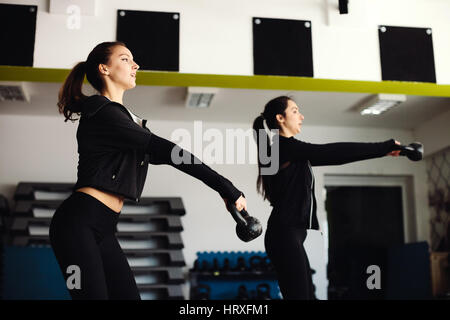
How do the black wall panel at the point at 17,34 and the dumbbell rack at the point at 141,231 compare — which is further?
the dumbbell rack at the point at 141,231

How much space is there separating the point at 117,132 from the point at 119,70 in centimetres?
37

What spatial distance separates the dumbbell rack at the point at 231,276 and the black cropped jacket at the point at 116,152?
405cm

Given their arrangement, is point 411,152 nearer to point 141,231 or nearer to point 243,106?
point 243,106

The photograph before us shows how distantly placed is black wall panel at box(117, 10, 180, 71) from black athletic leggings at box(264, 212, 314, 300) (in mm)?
2341

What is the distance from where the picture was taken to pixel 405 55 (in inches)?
180

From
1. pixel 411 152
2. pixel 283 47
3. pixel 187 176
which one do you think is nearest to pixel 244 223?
pixel 411 152

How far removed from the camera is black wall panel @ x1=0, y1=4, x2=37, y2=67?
4.11m

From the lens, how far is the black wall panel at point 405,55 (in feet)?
14.9

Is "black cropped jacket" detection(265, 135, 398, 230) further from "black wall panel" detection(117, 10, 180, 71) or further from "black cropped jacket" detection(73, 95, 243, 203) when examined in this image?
"black wall panel" detection(117, 10, 180, 71)

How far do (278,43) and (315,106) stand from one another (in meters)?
1.61

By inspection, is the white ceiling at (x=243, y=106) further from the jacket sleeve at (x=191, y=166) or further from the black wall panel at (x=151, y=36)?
the jacket sleeve at (x=191, y=166)

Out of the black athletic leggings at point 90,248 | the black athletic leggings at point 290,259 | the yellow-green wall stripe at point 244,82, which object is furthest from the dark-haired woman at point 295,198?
the yellow-green wall stripe at point 244,82

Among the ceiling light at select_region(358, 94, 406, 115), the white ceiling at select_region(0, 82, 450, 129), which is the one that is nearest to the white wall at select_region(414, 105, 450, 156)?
the white ceiling at select_region(0, 82, 450, 129)
